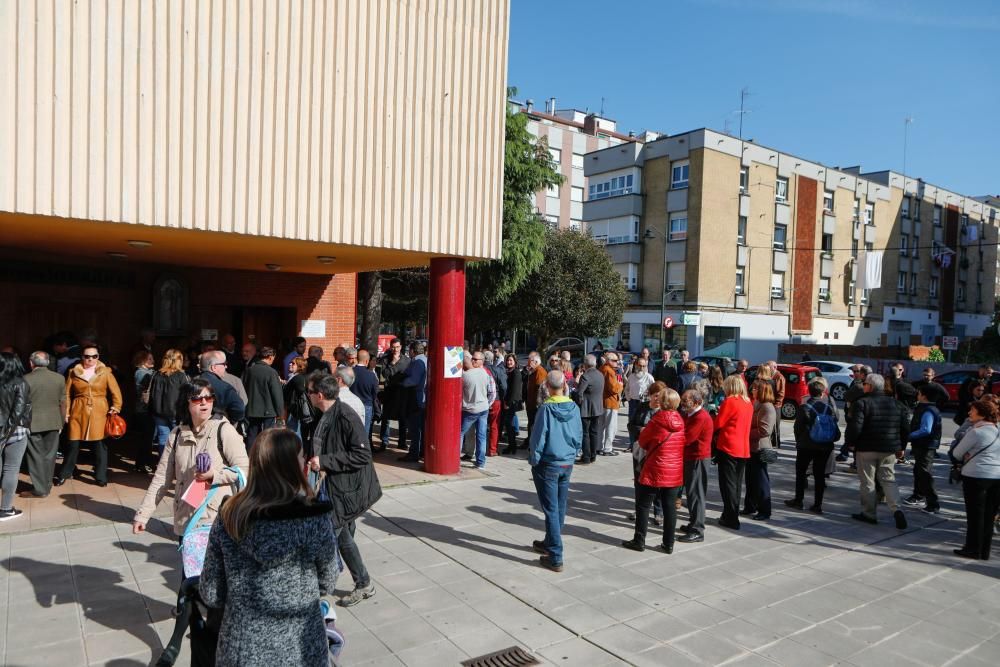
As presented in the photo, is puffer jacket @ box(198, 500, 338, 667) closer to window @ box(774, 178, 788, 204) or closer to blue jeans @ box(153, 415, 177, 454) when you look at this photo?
blue jeans @ box(153, 415, 177, 454)

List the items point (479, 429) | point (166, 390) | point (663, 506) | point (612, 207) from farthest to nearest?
1. point (612, 207)
2. point (479, 429)
3. point (166, 390)
4. point (663, 506)

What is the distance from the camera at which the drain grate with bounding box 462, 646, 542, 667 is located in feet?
13.6

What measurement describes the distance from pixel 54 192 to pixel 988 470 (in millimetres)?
9302

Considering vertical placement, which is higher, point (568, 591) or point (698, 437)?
point (698, 437)

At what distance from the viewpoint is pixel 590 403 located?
33.9 feet

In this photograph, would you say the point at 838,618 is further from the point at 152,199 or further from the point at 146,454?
the point at 146,454

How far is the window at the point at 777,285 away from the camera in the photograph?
136 ft

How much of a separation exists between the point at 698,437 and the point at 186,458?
4.82 metres

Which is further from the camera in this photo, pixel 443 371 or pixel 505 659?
pixel 443 371

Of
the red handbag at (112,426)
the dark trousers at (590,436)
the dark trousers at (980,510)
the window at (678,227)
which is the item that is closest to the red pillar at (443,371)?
the dark trousers at (590,436)

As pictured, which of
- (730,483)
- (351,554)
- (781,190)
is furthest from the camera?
(781,190)

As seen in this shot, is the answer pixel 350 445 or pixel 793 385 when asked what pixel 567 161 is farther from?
pixel 350 445

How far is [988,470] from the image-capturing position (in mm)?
6262

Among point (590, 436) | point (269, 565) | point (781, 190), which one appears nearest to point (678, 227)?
point (781, 190)
